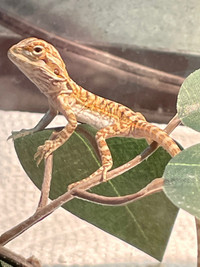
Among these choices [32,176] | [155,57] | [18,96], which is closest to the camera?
[32,176]

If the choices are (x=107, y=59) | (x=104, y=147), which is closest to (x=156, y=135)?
(x=104, y=147)

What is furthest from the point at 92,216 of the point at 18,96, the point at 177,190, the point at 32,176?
the point at 18,96

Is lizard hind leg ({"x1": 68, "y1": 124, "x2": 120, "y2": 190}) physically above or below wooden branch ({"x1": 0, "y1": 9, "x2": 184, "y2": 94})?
above

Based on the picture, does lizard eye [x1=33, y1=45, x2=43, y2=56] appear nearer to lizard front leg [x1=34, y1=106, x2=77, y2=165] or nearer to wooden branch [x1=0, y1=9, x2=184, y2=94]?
lizard front leg [x1=34, y1=106, x2=77, y2=165]

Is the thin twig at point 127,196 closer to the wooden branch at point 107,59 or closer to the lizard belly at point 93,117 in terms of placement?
the lizard belly at point 93,117

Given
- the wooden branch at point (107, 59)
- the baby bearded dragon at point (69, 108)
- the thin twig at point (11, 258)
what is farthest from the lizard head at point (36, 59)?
the wooden branch at point (107, 59)

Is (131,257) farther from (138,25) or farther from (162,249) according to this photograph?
(138,25)

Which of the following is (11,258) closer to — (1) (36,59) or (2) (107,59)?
(1) (36,59)

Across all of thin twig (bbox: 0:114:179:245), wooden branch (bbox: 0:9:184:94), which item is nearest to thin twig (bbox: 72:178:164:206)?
thin twig (bbox: 0:114:179:245)
